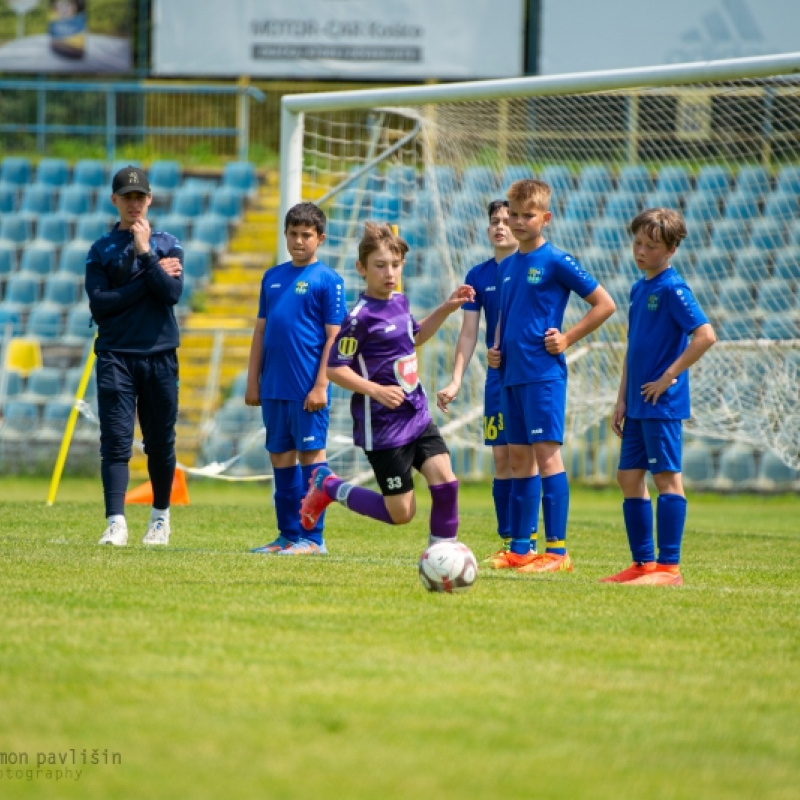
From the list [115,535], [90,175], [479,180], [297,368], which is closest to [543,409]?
[297,368]

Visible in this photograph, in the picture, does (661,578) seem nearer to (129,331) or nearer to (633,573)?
(633,573)

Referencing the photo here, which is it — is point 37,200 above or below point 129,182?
above

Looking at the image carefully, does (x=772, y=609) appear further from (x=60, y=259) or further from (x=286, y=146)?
(x=60, y=259)

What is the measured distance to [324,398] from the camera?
759cm

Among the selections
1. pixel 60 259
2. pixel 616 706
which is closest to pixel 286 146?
pixel 616 706

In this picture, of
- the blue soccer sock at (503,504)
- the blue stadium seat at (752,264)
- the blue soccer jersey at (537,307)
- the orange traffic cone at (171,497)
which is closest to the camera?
the blue soccer jersey at (537,307)

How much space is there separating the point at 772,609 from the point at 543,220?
240 centimetres

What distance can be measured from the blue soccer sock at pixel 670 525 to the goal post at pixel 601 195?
3.30 metres

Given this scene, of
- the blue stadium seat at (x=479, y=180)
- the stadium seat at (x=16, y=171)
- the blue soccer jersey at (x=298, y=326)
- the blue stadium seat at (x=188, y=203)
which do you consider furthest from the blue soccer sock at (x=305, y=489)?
the stadium seat at (x=16, y=171)

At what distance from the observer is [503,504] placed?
27.3ft

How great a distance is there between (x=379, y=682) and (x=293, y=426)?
376 centimetres

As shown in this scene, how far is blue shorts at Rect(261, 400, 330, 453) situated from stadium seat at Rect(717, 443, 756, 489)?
8.70 m

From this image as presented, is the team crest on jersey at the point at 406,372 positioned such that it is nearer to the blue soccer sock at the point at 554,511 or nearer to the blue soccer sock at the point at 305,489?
the blue soccer sock at the point at 554,511

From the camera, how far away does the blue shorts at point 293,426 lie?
767 cm
